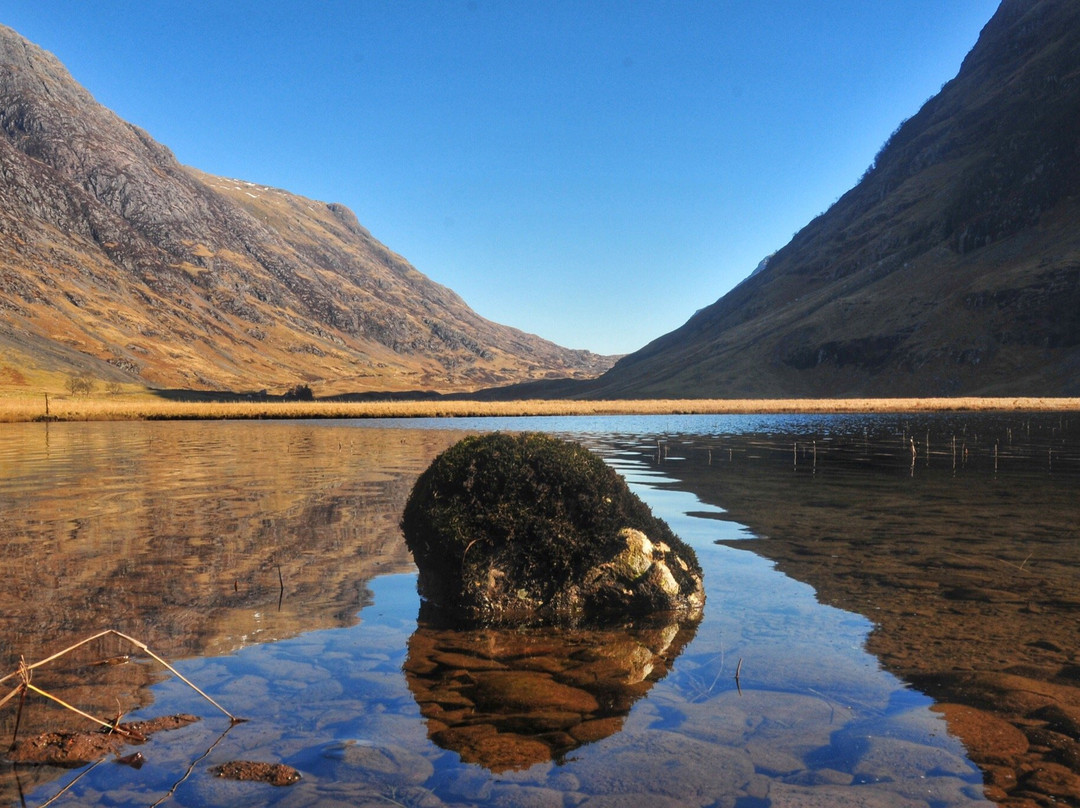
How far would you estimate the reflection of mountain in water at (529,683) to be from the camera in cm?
650

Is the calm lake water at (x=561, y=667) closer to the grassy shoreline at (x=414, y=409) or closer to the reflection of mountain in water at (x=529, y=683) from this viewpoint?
the reflection of mountain in water at (x=529, y=683)

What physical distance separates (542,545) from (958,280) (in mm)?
162196

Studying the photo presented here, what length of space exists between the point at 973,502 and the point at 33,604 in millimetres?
20415

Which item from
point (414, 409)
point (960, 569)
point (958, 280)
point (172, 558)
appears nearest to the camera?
point (960, 569)

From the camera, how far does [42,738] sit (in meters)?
6.18

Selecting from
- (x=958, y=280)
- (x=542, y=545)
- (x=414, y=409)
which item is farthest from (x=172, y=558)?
(x=958, y=280)

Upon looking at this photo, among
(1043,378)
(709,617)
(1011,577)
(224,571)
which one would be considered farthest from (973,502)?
(1043,378)

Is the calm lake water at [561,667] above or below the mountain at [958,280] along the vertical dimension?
below

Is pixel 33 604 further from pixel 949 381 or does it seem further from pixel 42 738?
pixel 949 381

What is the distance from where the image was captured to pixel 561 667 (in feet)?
27.4

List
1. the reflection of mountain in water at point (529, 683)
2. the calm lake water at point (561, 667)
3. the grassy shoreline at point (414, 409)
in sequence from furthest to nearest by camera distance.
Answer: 1. the grassy shoreline at point (414, 409)
2. the reflection of mountain in water at point (529, 683)
3. the calm lake water at point (561, 667)

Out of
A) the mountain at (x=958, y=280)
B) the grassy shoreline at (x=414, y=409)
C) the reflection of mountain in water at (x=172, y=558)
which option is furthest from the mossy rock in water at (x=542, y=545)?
the mountain at (x=958, y=280)

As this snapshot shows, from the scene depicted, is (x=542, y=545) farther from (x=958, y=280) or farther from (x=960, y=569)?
(x=958, y=280)

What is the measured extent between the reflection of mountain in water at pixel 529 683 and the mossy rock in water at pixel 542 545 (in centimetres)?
69
